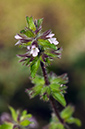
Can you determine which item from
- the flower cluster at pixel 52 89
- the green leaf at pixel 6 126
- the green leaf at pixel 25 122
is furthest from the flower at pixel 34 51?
the green leaf at pixel 6 126

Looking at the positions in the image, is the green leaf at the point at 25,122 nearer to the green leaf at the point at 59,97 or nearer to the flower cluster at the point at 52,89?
the flower cluster at the point at 52,89

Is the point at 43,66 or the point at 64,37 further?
the point at 64,37

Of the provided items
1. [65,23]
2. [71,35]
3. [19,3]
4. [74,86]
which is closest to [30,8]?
[19,3]

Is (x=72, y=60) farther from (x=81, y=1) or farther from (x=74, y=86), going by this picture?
(x=81, y=1)

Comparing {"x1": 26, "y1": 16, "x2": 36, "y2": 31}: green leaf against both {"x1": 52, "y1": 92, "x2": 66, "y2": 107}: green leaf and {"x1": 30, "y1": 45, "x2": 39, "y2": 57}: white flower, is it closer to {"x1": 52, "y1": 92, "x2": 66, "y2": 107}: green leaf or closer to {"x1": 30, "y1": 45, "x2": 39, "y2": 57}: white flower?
{"x1": 30, "y1": 45, "x2": 39, "y2": 57}: white flower

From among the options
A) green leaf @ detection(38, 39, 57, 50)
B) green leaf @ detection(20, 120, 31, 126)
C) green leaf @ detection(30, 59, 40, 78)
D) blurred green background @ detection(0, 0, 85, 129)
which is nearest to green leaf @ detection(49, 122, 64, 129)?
green leaf @ detection(20, 120, 31, 126)

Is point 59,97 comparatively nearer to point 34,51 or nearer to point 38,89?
point 38,89
